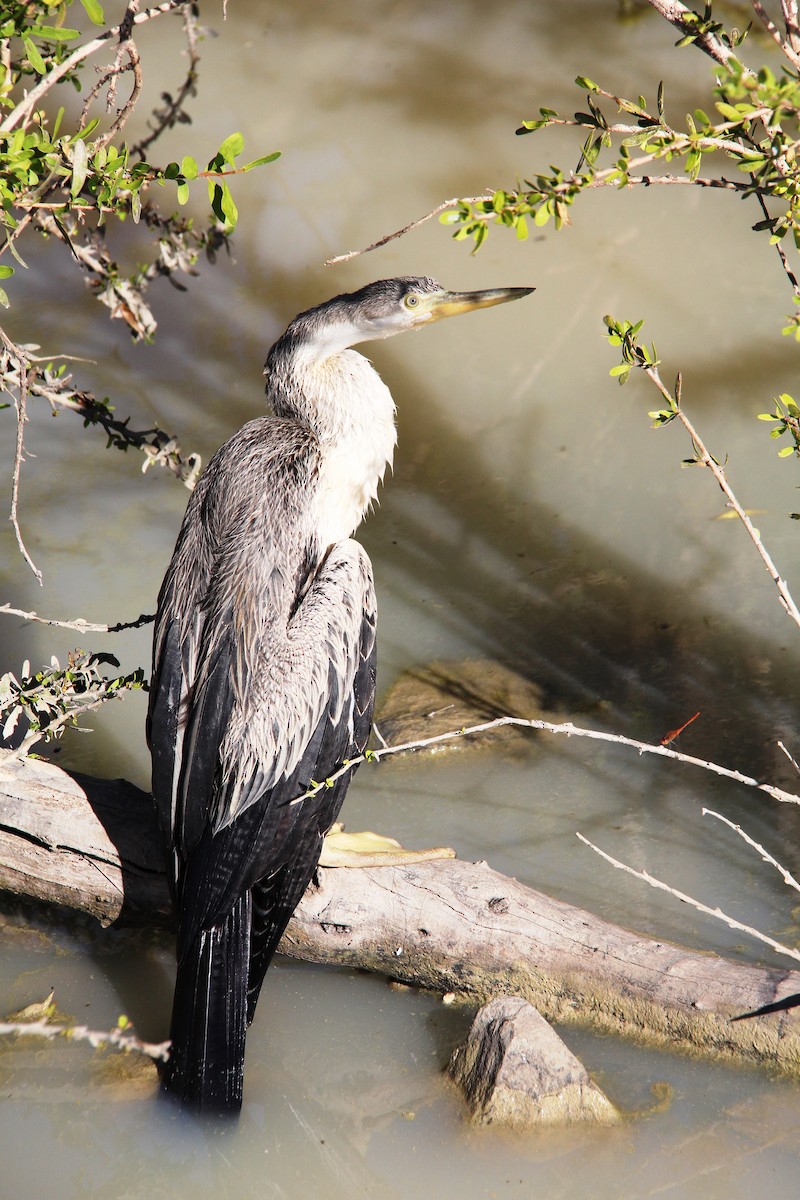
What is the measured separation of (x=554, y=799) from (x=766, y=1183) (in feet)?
3.48

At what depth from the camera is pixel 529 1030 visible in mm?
2107

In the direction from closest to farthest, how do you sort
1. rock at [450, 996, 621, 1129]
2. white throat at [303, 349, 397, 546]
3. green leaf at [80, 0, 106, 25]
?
1. green leaf at [80, 0, 106, 25]
2. rock at [450, 996, 621, 1129]
3. white throat at [303, 349, 397, 546]

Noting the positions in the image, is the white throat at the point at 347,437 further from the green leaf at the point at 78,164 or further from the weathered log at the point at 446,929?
the green leaf at the point at 78,164

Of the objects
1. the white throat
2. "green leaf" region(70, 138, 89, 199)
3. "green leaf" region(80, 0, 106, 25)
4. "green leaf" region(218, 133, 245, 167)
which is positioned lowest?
the white throat

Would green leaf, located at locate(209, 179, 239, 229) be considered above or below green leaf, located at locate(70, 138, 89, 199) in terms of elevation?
below

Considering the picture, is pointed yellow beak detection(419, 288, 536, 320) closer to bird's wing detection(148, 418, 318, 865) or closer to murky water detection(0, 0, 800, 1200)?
bird's wing detection(148, 418, 318, 865)

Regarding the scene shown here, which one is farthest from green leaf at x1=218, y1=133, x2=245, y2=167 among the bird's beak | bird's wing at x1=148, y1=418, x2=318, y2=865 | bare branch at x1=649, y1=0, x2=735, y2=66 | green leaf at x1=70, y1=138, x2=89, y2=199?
the bird's beak

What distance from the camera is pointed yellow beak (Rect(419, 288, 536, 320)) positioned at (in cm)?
248

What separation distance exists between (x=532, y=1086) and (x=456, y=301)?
1.66 m

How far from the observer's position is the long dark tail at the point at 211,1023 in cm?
209

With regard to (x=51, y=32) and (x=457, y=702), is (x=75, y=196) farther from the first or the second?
(x=457, y=702)

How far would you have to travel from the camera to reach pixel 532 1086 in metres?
2.06

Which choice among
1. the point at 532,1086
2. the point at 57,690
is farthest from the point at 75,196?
the point at 532,1086

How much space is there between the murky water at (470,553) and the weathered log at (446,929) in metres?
0.08
